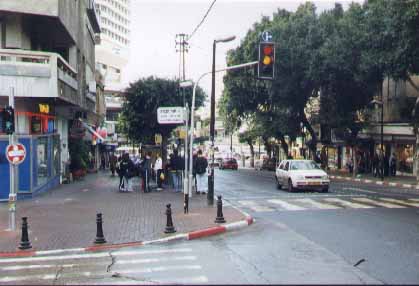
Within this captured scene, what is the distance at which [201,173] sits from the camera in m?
24.6

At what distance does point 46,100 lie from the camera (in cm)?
2423

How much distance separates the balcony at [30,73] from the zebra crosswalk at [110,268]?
1098 cm

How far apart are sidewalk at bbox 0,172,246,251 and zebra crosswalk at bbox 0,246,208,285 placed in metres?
1.11

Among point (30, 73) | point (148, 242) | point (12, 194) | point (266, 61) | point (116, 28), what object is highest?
point (116, 28)

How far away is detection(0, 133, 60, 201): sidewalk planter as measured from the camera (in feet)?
70.6

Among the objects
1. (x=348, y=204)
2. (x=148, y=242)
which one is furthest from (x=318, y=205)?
(x=148, y=242)

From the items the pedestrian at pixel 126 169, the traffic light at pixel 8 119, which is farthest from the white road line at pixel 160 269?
the pedestrian at pixel 126 169

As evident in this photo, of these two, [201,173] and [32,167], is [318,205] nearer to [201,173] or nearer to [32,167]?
[201,173]

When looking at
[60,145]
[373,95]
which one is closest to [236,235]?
[60,145]

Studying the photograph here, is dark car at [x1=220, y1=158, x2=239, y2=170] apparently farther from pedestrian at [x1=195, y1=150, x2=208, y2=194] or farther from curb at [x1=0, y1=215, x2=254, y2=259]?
curb at [x1=0, y1=215, x2=254, y2=259]

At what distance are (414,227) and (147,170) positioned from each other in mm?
13881

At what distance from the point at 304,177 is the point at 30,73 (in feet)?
42.2

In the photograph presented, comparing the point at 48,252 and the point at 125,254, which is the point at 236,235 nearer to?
the point at 125,254

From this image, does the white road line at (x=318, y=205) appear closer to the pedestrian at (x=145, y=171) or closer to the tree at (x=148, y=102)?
the pedestrian at (x=145, y=171)
